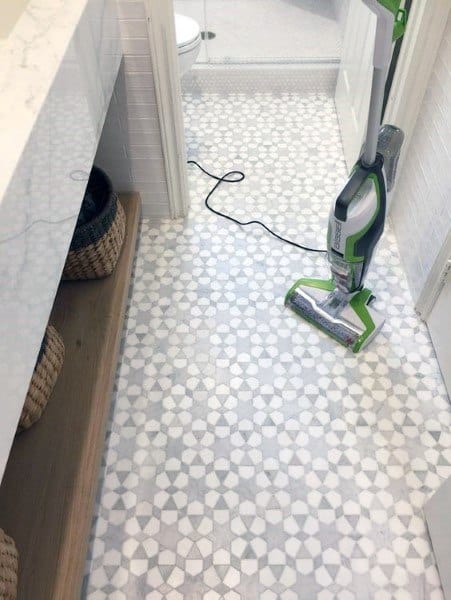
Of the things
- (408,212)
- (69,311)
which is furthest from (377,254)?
(69,311)

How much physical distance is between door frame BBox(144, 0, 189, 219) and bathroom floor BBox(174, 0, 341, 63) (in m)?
1.03

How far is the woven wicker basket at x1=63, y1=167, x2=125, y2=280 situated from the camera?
1342 mm

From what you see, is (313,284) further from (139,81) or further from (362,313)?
(139,81)

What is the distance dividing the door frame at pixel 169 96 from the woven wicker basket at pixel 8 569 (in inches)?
46.2

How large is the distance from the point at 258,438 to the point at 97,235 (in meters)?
0.69

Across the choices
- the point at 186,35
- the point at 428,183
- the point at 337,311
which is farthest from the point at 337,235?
the point at 186,35

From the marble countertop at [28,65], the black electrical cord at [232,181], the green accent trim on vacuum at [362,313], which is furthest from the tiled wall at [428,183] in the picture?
the marble countertop at [28,65]

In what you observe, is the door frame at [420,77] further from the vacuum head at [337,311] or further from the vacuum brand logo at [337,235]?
the vacuum brand logo at [337,235]

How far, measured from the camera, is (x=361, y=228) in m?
1.20

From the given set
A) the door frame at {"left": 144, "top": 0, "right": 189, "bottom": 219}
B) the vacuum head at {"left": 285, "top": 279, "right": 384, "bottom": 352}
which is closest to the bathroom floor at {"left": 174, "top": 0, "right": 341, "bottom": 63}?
the door frame at {"left": 144, "top": 0, "right": 189, "bottom": 219}

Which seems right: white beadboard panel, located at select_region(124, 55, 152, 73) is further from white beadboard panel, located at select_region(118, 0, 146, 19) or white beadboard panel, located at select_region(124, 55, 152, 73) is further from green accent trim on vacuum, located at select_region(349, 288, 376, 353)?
green accent trim on vacuum, located at select_region(349, 288, 376, 353)

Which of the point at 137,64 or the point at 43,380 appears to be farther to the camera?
the point at 137,64

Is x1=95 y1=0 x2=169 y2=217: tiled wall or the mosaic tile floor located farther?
x1=95 y1=0 x2=169 y2=217: tiled wall

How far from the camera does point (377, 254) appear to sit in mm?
1709
